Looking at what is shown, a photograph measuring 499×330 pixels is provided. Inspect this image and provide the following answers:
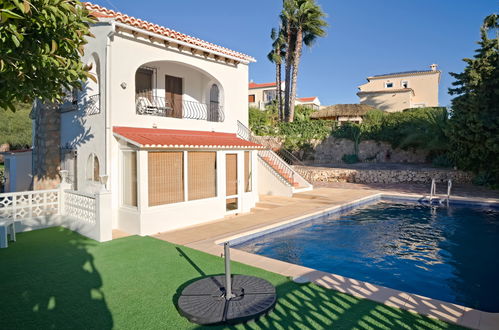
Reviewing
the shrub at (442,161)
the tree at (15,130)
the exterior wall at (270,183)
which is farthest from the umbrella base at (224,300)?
the tree at (15,130)

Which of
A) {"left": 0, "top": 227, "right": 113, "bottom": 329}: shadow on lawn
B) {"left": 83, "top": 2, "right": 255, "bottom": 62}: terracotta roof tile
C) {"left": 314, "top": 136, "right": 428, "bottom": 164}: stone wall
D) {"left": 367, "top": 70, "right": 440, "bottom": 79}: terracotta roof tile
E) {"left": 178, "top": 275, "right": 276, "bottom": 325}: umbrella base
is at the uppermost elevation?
{"left": 367, "top": 70, "right": 440, "bottom": 79}: terracotta roof tile

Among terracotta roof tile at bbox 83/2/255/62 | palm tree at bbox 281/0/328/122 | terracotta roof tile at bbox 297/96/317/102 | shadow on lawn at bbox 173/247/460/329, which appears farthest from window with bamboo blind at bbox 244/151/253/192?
terracotta roof tile at bbox 297/96/317/102

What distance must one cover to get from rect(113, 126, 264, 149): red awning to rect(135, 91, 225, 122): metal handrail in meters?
1.32

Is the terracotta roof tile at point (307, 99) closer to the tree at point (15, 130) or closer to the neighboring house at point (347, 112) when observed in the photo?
the neighboring house at point (347, 112)

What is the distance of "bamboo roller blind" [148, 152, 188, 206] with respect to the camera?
11117 millimetres

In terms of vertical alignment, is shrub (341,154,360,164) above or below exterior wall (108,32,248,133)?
below

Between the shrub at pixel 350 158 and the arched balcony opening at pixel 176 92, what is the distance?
17.8 metres

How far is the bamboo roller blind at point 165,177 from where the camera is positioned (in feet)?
36.5

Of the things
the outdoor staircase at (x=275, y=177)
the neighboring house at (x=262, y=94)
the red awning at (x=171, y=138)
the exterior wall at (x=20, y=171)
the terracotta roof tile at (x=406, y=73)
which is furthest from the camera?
the neighboring house at (x=262, y=94)

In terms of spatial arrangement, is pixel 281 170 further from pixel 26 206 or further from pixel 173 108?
pixel 26 206

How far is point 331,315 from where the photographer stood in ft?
17.9

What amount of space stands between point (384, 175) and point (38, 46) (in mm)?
24455

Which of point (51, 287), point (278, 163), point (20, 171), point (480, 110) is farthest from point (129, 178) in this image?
point (480, 110)

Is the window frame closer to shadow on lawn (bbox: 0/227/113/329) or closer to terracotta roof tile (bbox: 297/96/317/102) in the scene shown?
shadow on lawn (bbox: 0/227/113/329)
